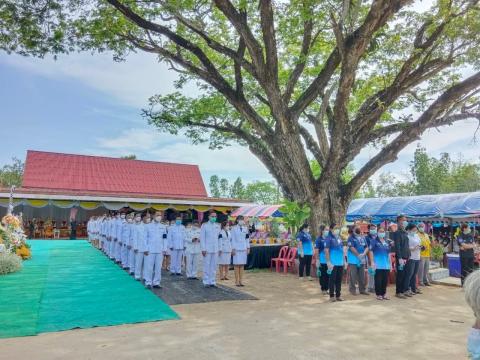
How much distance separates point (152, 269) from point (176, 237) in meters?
2.81

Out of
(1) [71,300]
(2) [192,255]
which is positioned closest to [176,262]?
(2) [192,255]

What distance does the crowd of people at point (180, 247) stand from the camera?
951 centimetres

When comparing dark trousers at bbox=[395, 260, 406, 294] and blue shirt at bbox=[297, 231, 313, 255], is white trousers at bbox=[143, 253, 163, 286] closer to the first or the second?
blue shirt at bbox=[297, 231, 313, 255]

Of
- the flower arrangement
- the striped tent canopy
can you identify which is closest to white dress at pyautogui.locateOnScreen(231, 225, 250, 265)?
the flower arrangement

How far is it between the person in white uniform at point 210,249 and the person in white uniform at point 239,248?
0.52 meters

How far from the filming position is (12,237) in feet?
41.7

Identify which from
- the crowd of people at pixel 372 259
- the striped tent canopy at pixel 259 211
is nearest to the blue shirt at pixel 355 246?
the crowd of people at pixel 372 259

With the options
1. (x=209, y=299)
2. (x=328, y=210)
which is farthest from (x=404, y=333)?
(x=328, y=210)

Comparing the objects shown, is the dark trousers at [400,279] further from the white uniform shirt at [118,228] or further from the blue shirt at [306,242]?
the white uniform shirt at [118,228]

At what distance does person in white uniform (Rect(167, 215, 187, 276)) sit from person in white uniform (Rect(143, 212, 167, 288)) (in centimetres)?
237

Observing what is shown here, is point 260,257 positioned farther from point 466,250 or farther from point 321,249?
point 466,250

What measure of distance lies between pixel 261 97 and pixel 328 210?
209 inches

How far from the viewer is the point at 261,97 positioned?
1516cm

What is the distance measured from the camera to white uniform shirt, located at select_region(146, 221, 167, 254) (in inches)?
373
